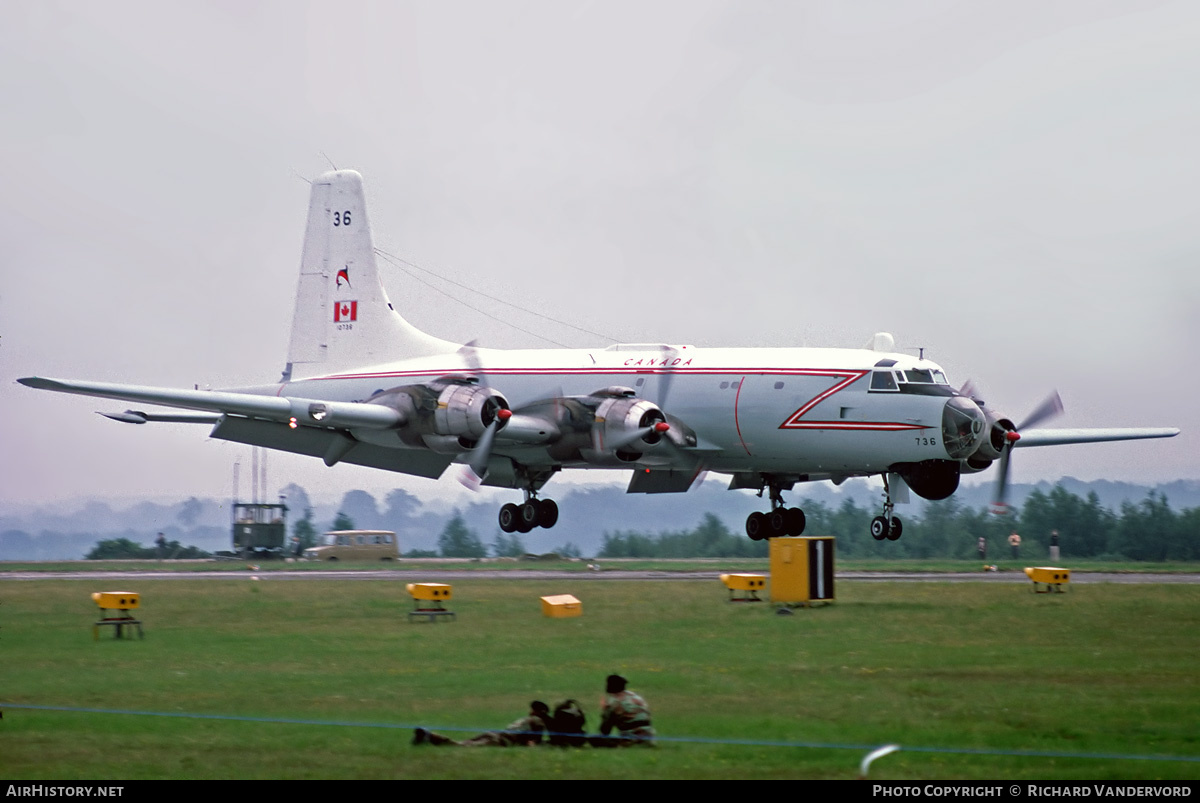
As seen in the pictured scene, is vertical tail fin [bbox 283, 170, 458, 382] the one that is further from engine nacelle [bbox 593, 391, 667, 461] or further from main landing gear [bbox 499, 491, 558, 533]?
engine nacelle [bbox 593, 391, 667, 461]

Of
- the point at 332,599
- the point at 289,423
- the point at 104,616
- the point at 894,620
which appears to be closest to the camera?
the point at 894,620

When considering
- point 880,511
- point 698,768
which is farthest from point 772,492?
point 698,768

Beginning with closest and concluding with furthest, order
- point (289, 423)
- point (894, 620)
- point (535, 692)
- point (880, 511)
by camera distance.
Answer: point (535, 692)
point (894, 620)
point (880, 511)
point (289, 423)

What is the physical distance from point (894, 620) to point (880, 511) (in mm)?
12485

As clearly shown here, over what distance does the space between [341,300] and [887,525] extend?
71.7 ft

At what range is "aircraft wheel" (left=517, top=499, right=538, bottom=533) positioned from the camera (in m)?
Answer: 45.1

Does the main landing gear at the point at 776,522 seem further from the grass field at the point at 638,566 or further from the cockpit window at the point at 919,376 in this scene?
the cockpit window at the point at 919,376

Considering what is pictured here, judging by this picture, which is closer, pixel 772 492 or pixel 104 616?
pixel 104 616

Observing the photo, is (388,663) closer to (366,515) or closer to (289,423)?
(289,423)

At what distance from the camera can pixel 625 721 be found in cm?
1612

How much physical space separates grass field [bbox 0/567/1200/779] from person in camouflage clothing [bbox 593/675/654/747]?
29cm

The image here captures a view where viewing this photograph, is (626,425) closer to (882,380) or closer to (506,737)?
→ (882,380)

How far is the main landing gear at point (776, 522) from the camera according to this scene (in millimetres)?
45562

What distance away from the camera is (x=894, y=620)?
29672 mm
